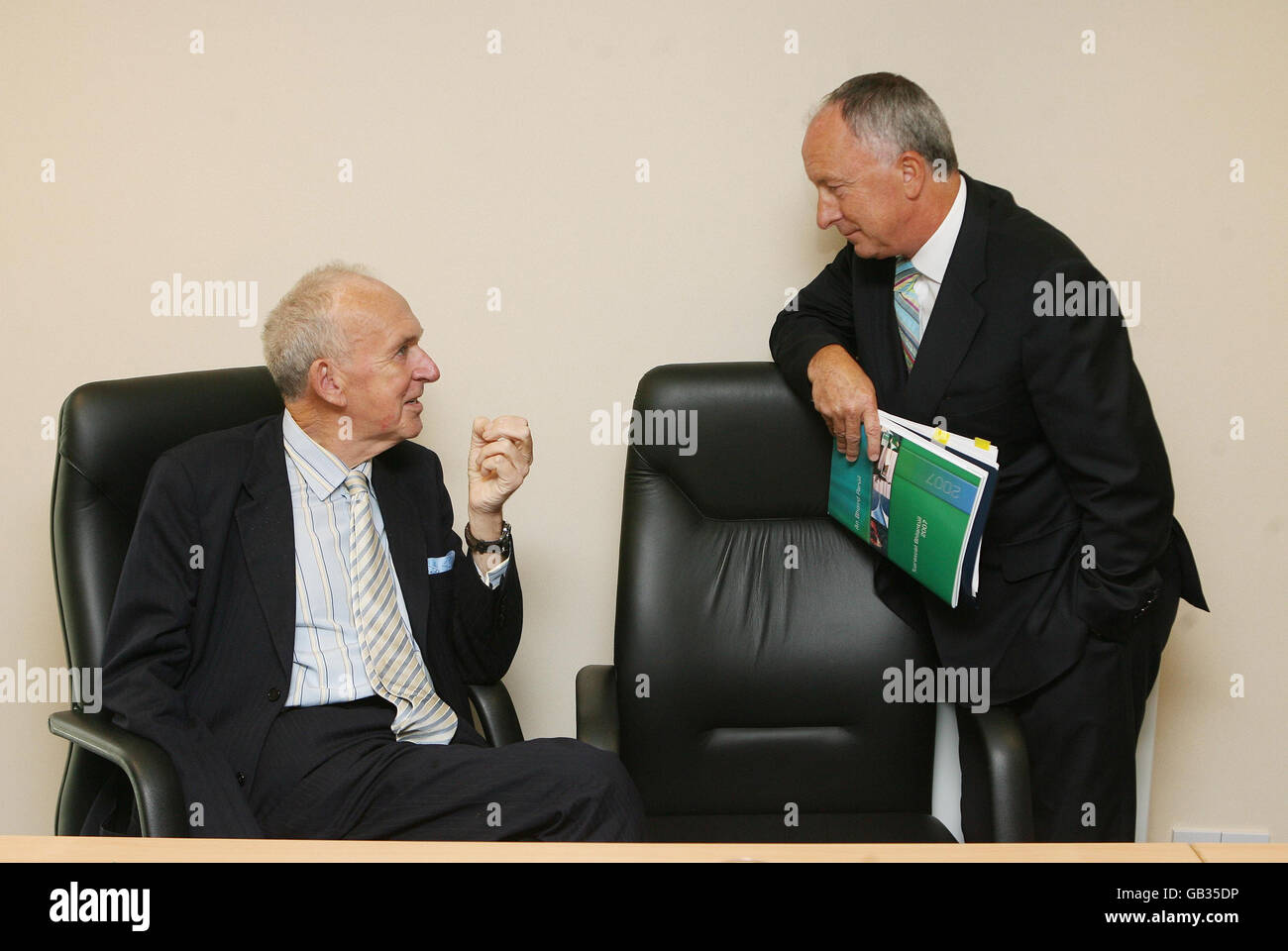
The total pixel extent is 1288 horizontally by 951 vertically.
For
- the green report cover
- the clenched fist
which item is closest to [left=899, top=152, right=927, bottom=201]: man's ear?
the green report cover

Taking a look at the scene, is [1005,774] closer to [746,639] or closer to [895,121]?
[746,639]

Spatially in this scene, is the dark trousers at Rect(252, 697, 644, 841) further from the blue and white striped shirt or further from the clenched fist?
the clenched fist

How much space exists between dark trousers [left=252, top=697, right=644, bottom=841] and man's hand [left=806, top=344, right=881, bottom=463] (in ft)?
2.11

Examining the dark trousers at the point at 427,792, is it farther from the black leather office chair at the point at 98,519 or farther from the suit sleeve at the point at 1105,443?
the suit sleeve at the point at 1105,443

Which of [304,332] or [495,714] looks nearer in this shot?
[304,332]

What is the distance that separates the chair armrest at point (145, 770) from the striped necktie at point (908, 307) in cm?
130

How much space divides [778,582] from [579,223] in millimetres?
837

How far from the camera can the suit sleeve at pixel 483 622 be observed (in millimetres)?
1917

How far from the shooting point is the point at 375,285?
6.11 feet

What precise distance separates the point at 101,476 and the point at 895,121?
1.36 metres

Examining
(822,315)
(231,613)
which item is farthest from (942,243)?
(231,613)

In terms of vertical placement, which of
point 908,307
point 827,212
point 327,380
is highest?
point 827,212

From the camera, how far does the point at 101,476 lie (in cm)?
174
